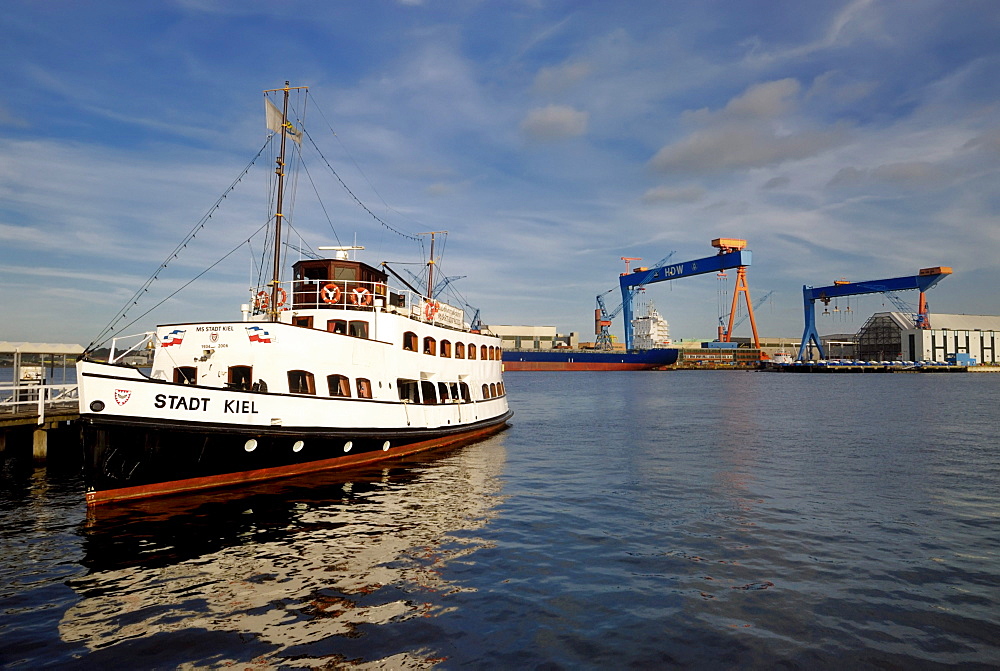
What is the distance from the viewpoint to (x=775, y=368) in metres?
160

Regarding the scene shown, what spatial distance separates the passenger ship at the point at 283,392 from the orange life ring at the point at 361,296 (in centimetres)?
7

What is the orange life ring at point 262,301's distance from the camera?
2289 cm

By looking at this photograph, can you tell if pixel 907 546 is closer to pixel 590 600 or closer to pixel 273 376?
pixel 590 600

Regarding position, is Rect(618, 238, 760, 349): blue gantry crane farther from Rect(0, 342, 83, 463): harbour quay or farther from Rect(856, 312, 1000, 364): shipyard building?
Rect(0, 342, 83, 463): harbour quay

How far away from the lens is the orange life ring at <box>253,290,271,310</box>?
2289 centimetres

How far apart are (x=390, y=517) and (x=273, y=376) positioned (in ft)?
22.3

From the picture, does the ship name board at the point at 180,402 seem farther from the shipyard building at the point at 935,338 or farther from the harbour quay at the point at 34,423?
the shipyard building at the point at 935,338

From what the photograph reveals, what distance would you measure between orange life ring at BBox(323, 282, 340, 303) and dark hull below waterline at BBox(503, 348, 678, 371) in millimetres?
118407

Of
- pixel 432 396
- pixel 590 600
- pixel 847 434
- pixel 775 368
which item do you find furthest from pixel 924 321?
pixel 590 600

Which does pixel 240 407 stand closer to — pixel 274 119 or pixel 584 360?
pixel 274 119

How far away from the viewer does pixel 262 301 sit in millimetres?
23094

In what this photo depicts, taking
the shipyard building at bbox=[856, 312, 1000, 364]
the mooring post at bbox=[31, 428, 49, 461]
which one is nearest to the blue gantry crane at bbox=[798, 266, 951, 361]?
the shipyard building at bbox=[856, 312, 1000, 364]

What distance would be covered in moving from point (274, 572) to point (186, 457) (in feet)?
22.7

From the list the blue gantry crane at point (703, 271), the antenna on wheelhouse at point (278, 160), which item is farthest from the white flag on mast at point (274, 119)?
the blue gantry crane at point (703, 271)
